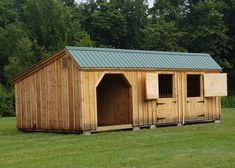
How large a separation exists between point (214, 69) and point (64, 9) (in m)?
35.9

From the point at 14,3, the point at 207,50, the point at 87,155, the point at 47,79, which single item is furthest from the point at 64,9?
the point at 87,155

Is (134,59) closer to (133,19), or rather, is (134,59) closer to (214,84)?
(214,84)

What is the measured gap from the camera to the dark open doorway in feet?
69.7

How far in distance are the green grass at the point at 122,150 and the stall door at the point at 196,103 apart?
454cm

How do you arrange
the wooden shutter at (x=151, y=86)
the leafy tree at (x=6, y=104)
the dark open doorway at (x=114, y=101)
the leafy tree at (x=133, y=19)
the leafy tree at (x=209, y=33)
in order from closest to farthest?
the wooden shutter at (x=151, y=86), the dark open doorway at (x=114, y=101), the leafy tree at (x=6, y=104), the leafy tree at (x=209, y=33), the leafy tree at (x=133, y=19)

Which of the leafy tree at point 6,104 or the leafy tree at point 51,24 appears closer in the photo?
the leafy tree at point 6,104

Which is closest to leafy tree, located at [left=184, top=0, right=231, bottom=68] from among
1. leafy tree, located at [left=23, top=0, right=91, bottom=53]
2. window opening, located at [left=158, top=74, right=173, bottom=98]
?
leafy tree, located at [left=23, top=0, right=91, bottom=53]

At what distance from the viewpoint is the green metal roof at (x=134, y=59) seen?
19.3 m

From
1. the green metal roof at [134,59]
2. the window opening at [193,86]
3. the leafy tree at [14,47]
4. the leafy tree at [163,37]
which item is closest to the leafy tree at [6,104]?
the leafy tree at [14,47]

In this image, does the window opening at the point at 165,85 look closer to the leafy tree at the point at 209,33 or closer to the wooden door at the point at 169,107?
the wooden door at the point at 169,107

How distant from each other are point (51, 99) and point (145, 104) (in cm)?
356

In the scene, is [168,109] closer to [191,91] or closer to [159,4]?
[191,91]

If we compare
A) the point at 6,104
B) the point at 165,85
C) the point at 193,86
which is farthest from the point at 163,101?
the point at 6,104

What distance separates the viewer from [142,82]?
2091 centimetres
